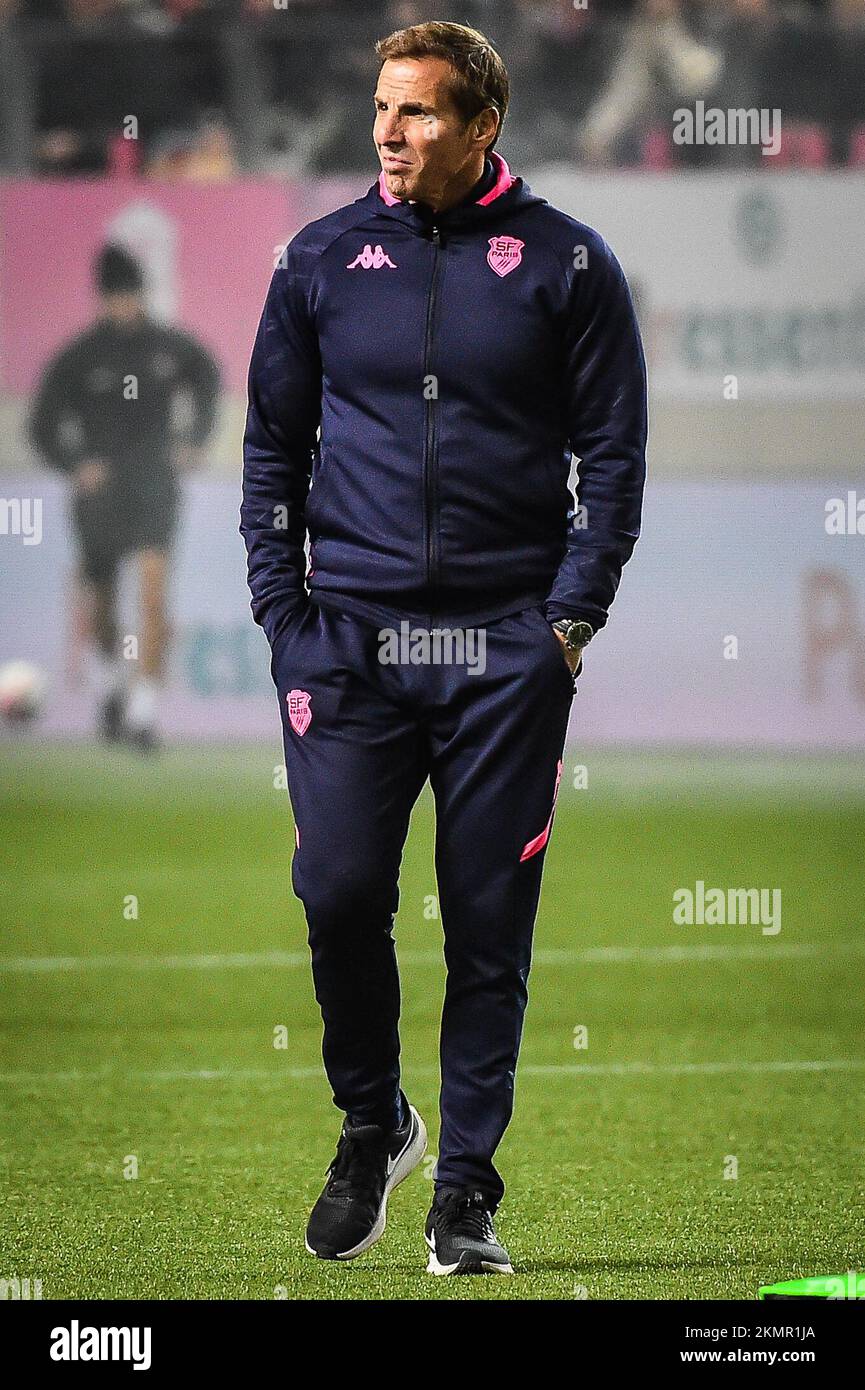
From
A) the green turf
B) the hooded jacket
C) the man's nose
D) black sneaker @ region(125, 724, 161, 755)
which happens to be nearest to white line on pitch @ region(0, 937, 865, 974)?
the green turf

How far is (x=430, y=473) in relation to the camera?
3.38m

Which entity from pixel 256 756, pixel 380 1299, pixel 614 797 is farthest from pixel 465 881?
pixel 256 756

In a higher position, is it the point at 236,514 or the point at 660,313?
→ the point at 660,313

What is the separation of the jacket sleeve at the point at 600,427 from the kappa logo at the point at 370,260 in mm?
288

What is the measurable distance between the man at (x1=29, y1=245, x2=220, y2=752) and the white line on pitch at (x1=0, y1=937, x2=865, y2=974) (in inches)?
209

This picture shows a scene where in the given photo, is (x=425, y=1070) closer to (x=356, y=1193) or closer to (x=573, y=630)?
(x=356, y=1193)

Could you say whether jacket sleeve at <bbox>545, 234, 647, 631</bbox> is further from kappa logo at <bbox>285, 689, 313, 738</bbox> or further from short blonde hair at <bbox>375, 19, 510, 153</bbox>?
kappa logo at <bbox>285, 689, 313, 738</bbox>

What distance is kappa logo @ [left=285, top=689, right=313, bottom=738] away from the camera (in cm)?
347

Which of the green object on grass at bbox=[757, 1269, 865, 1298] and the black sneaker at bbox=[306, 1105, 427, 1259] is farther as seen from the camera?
the black sneaker at bbox=[306, 1105, 427, 1259]

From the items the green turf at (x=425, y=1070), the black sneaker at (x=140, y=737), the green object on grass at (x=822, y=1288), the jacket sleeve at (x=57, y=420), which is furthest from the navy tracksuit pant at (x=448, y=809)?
the jacket sleeve at (x=57, y=420)

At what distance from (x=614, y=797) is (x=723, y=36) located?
4674mm
